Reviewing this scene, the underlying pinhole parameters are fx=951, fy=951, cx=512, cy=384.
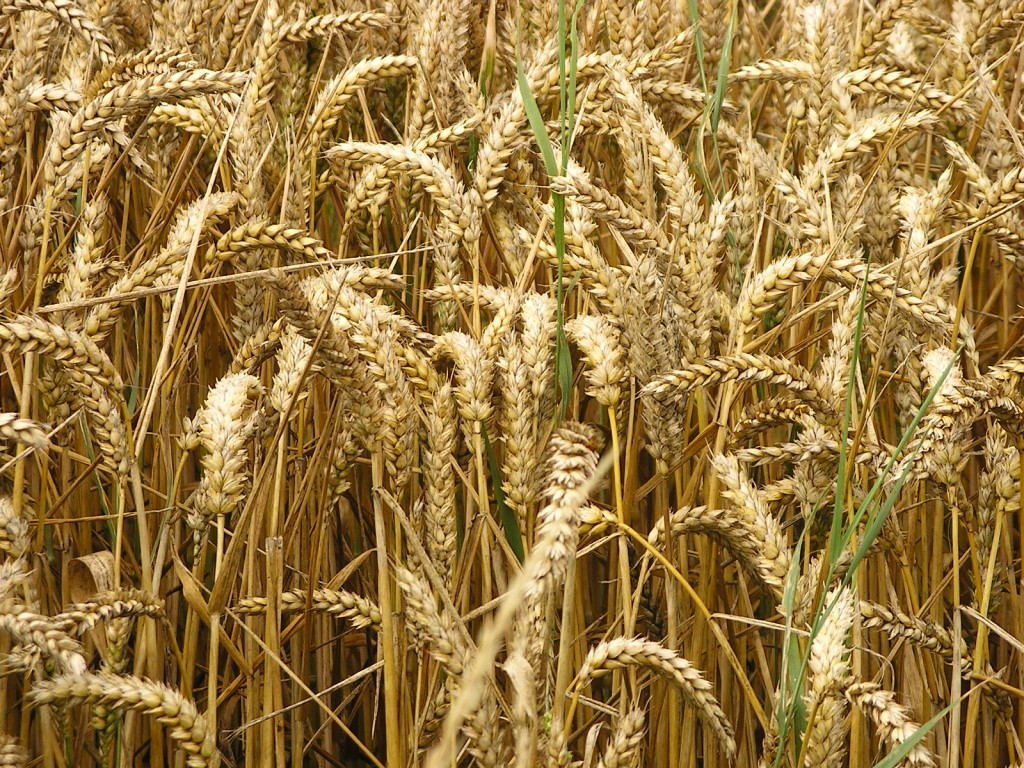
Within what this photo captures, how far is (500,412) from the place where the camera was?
148 cm

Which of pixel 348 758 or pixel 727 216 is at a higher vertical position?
pixel 727 216

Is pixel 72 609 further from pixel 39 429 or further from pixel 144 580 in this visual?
pixel 39 429

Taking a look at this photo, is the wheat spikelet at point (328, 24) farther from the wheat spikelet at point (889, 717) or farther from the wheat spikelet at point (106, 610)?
the wheat spikelet at point (889, 717)

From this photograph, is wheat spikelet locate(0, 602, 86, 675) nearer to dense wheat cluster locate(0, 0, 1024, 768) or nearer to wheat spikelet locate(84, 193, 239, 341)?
dense wheat cluster locate(0, 0, 1024, 768)

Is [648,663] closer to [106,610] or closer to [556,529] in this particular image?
[556,529]

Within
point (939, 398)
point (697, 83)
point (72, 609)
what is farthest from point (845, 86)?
point (72, 609)

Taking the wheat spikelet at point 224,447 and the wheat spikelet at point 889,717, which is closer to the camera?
the wheat spikelet at point 889,717

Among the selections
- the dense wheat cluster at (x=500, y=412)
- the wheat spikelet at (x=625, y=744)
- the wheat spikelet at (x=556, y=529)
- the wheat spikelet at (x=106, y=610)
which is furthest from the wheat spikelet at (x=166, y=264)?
the wheat spikelet at (x=625, y=744)

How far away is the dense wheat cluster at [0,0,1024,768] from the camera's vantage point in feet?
3.61

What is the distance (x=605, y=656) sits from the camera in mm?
1041

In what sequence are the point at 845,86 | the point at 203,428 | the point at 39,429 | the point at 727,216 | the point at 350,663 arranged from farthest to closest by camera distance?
the point at 350,663 < the point at 845,86 < the point at 727,216 < the point at 203,428 < the point at 39,429

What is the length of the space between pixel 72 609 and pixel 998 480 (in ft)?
4.07

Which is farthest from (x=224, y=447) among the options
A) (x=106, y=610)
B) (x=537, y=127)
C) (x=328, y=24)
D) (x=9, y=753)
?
(x=328, y=24)

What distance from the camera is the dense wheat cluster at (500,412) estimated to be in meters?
1.10
